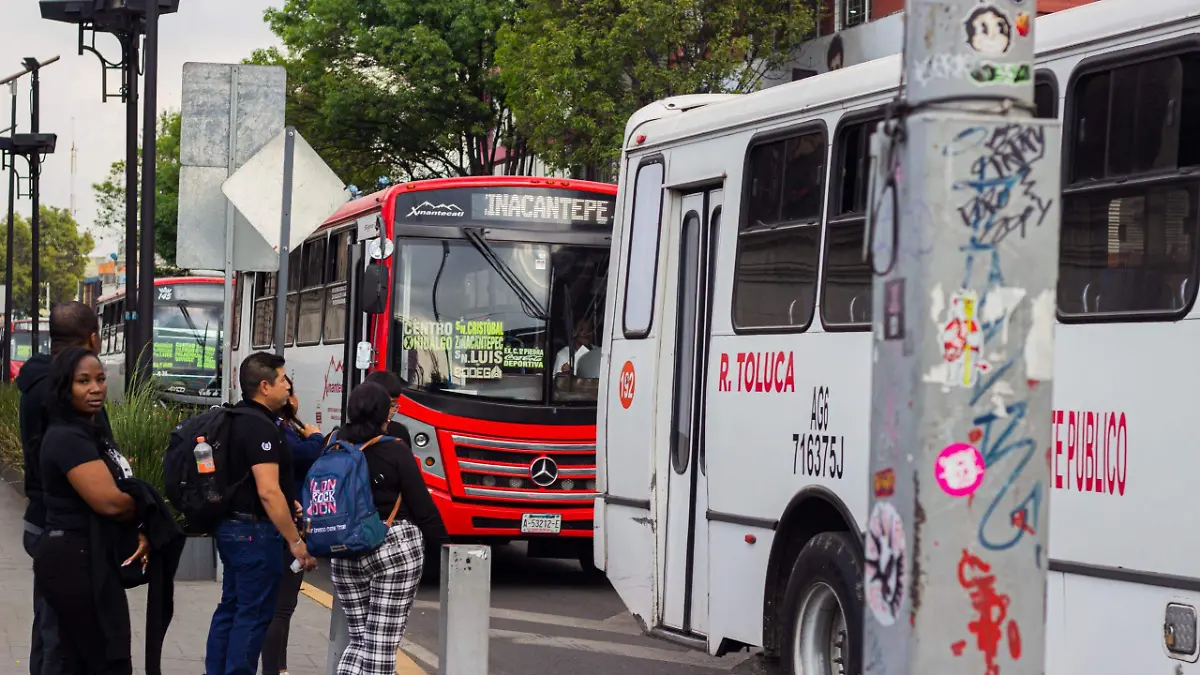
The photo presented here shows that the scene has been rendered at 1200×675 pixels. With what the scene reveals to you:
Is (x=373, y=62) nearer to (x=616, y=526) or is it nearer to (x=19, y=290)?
(x=616, y=526)

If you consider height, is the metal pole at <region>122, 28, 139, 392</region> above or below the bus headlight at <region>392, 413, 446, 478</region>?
above

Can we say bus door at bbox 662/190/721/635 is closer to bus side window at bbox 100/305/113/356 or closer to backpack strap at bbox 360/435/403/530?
backpack strap at bbox 360/435/403/530

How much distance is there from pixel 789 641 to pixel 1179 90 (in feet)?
10.2

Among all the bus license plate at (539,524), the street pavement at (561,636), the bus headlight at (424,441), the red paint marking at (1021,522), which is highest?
the red paint marking at (1021,522)

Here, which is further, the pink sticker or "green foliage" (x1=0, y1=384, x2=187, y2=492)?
"green foliage" (x1=0, y1=384, x2=187, y2=492)

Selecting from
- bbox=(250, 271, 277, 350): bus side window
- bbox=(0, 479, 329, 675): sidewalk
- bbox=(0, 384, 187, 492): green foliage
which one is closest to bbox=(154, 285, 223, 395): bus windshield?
bbox=(250, 271, 277, 350): bus side window

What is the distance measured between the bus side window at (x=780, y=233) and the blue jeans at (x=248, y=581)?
8.67 feet

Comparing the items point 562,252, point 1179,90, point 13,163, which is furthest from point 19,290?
point 1179,90

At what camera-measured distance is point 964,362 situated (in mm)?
3318

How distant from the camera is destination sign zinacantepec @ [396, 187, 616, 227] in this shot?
14.4m

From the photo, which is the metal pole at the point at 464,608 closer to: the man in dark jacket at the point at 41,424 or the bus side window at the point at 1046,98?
the man in dark jacket at the point at 41,424

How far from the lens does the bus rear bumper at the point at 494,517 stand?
1385cm

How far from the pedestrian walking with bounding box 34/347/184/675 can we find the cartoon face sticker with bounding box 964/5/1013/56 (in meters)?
4.23

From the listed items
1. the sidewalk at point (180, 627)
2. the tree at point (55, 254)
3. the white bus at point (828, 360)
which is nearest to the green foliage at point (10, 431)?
the sidewalk at point (180, 627)
